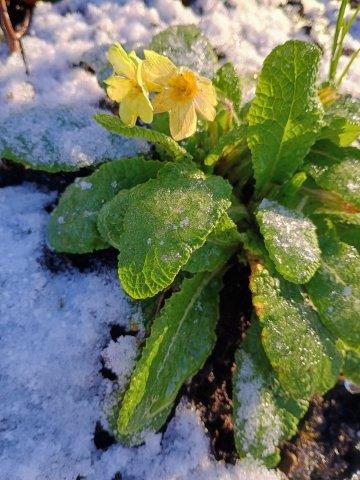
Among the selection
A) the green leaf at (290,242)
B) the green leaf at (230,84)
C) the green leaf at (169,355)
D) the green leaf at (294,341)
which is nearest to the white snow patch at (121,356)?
the green leaf at (169,355)

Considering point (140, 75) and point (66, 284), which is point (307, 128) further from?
point (66, 284)

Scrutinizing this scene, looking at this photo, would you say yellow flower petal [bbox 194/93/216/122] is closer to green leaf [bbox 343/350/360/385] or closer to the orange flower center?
the orange flower center

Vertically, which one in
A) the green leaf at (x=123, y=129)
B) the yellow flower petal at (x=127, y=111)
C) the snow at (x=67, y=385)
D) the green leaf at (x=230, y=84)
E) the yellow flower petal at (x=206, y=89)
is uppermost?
the yellow flower petal at (x=206, y=89)

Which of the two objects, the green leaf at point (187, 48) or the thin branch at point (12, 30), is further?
the thin branch at point (12, 30)

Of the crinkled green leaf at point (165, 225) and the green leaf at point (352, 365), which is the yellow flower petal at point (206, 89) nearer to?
the crinkled green leaf at point (165, 225)

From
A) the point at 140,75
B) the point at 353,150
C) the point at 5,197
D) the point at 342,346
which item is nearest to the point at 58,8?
the point at 5,197
